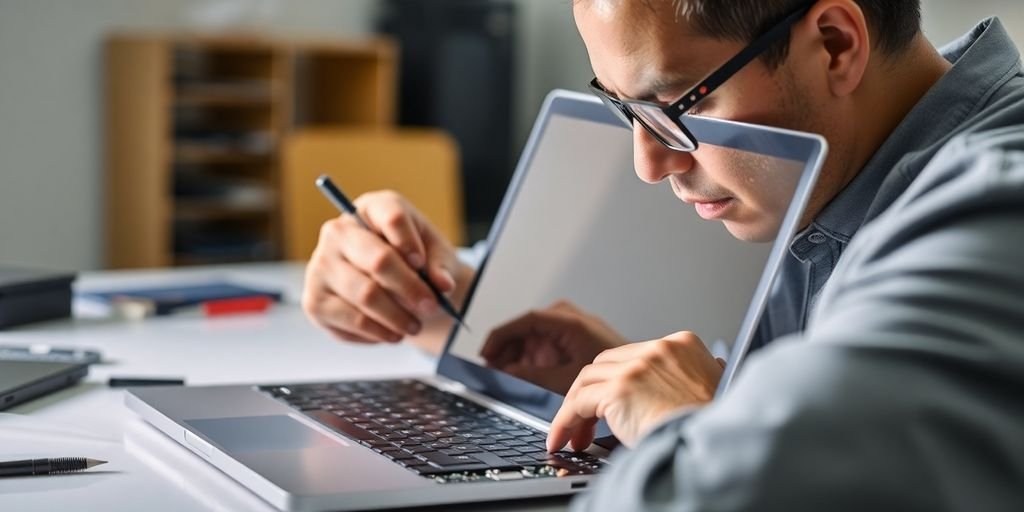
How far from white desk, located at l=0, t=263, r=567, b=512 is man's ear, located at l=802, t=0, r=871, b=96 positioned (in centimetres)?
37

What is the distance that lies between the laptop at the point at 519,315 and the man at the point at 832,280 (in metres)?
0.04

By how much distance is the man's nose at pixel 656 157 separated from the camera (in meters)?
1.04

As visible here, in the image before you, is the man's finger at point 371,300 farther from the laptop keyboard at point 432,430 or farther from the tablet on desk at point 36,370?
the tablet on desk at point 36,370

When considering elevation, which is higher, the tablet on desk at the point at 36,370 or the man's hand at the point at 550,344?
the man's hand at the point at 550,344

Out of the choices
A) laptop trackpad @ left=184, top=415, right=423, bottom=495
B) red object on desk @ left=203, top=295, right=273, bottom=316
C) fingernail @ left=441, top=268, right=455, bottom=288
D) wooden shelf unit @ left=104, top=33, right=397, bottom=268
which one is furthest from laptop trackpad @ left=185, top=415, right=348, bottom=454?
wooden shelf unit @ left=104, top=33, right=397, bottom=268

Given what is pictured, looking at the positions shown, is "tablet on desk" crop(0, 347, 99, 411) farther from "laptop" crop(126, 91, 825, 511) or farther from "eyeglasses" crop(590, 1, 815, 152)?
"eyeglasses" crop(590, 1, 815, 152)

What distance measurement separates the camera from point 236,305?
1768mm

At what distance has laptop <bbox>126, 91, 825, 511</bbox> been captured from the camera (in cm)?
90

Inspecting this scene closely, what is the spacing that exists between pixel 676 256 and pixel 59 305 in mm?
911

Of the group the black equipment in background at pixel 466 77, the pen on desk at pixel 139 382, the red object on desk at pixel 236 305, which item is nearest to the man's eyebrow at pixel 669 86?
the pen on desk at pixel 139 382

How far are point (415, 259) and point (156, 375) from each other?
297 millimetres

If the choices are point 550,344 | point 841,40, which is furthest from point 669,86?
point 550,344

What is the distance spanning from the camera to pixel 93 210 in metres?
4.81

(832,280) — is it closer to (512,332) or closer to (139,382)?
(512,332)
